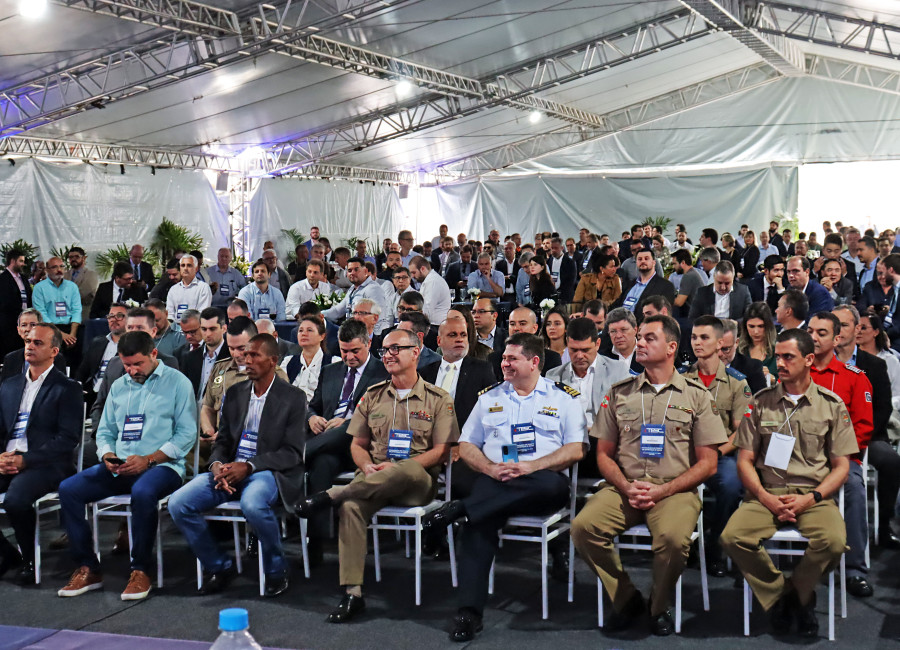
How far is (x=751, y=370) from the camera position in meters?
4.78

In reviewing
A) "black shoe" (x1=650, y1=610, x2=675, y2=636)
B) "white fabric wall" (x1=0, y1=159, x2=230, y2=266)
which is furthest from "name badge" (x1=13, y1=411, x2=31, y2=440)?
"white fabric wall" (x1=0, y1=159, x2=230, y2=266)

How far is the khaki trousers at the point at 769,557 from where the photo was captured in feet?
11.3

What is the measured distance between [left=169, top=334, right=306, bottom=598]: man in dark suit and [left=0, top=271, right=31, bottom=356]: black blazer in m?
5.80

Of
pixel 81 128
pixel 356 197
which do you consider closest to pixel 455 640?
pixel 81 128

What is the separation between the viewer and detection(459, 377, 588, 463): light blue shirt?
155 inches

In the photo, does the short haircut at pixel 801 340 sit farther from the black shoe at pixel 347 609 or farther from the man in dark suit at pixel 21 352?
the man in dark suit at pixel 21 352

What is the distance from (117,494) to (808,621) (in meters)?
3.10

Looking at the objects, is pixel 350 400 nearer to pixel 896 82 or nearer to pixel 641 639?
pixel 641 639

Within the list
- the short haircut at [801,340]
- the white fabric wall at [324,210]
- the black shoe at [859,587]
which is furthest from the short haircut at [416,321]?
the white fabric wall at [324,210]

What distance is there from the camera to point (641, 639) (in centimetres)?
352

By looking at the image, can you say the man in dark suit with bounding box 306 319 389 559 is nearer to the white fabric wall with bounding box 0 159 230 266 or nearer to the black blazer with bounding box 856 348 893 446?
the black blazer with bounding box 856 348 893 446

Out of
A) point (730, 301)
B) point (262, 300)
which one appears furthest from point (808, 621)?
point (262, 300)

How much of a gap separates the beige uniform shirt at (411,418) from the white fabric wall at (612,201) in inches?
631

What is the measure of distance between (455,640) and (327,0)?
8056mm
